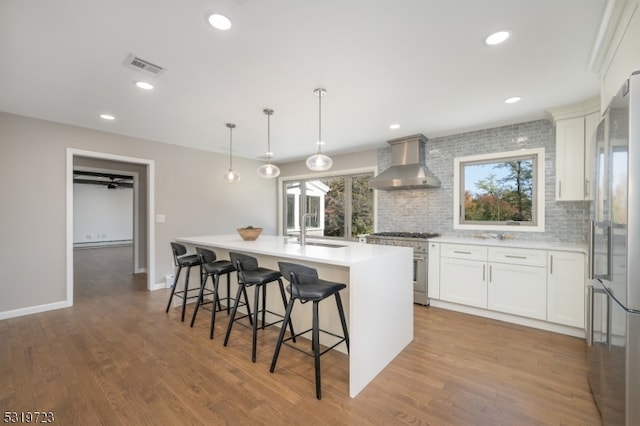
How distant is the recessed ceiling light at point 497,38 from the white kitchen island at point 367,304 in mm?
1769

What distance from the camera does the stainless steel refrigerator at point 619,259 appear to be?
1217mm

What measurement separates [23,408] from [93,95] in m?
2.79

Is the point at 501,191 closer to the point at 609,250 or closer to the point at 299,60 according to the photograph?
the point at 609,250

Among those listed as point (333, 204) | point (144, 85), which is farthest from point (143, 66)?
point (333, 204)

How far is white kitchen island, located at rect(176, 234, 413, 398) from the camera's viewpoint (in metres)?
1.97

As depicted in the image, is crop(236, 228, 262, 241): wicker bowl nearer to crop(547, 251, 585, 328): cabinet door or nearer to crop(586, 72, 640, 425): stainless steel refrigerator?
crop(586, 72, 640, 425): stainless steel refrigerator

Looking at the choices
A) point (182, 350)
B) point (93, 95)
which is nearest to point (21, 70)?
point (93, 95)

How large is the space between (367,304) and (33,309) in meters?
4.37

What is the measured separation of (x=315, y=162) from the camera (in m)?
2.89

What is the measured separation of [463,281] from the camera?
358 cm

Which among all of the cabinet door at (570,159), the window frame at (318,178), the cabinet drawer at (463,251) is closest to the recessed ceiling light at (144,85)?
the window frame at (318,178)

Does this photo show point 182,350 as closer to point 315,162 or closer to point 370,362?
point 370,362

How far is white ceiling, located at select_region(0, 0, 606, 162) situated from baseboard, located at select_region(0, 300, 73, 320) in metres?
2.48

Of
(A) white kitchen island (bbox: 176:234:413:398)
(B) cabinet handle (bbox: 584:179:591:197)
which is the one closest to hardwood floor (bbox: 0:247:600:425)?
(A) white kitchen island (bbox: 176:234:413:398)
